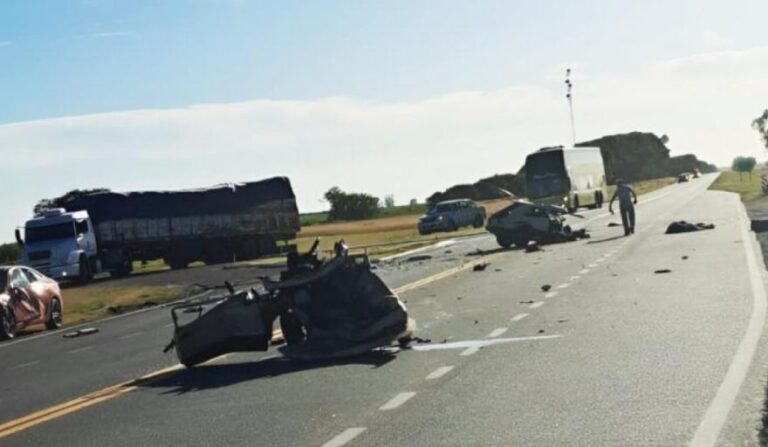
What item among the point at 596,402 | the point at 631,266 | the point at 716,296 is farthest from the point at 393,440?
the point at 631,266

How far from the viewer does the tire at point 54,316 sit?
27191 mm

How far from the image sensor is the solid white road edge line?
859 centimetres

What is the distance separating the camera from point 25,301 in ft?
84.8

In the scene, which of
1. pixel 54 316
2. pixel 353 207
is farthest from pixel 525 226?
pixel 353 207

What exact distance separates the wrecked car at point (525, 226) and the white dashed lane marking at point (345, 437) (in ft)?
103

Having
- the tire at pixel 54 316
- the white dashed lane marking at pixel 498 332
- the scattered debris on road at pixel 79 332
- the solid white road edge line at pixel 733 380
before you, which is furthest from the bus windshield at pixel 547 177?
the white dashed lane marking at pixel 498 332

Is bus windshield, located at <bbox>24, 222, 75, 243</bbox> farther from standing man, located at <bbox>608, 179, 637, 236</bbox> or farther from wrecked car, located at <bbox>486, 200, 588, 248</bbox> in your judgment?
standing man, located at <bbox>608, 179, 637, 236</bbox>

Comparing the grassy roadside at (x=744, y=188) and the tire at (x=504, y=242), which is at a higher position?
the tire at (x=504, y=242)

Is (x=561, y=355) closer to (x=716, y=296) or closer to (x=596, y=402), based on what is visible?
(x=596, y=402)

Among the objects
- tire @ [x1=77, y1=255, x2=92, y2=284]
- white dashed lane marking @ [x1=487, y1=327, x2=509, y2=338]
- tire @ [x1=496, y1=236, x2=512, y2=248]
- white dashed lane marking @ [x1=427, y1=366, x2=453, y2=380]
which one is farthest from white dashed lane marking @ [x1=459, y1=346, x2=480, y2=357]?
tire @ [x1=77, y1=255, x2=92, y2=284]

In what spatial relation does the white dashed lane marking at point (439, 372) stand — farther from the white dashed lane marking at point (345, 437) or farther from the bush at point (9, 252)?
the bush at point (9, 252)

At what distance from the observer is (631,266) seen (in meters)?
26.6

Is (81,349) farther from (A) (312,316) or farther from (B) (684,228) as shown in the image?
(B) (684,228)

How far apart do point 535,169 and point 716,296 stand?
168ft
